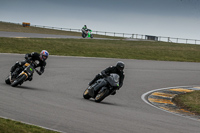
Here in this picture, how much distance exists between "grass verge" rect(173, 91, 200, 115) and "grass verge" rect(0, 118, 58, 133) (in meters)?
6.43

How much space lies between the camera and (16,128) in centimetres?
806

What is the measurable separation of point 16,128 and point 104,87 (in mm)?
5366

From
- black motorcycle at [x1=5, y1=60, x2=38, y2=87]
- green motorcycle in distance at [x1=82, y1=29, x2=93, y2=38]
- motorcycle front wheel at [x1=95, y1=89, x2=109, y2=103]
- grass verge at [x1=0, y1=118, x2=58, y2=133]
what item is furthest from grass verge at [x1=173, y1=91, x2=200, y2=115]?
→ green motorcycle in distance at [x1=82, y1=29, x2=93, y2=38]

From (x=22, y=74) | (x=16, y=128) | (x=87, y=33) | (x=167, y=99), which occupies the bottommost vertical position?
(x=167, y=99)

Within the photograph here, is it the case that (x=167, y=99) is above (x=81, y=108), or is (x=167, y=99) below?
below

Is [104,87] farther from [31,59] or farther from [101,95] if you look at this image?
[31,59]

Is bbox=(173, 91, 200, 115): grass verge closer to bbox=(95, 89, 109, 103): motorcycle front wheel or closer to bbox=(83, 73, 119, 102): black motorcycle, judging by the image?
bbox=(83, 73, 119, 102): black motorcycle

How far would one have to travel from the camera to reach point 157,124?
998 cm

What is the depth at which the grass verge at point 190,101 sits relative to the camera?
45.4 feet

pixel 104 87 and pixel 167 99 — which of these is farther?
pixel 167 99

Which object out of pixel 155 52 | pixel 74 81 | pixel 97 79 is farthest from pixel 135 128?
pixel 155 52

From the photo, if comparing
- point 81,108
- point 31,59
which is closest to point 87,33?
point 31,59

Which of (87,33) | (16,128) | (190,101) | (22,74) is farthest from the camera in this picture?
(87,33)

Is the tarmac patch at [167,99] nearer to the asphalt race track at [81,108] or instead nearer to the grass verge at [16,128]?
the asphalt race track at [81,108]
